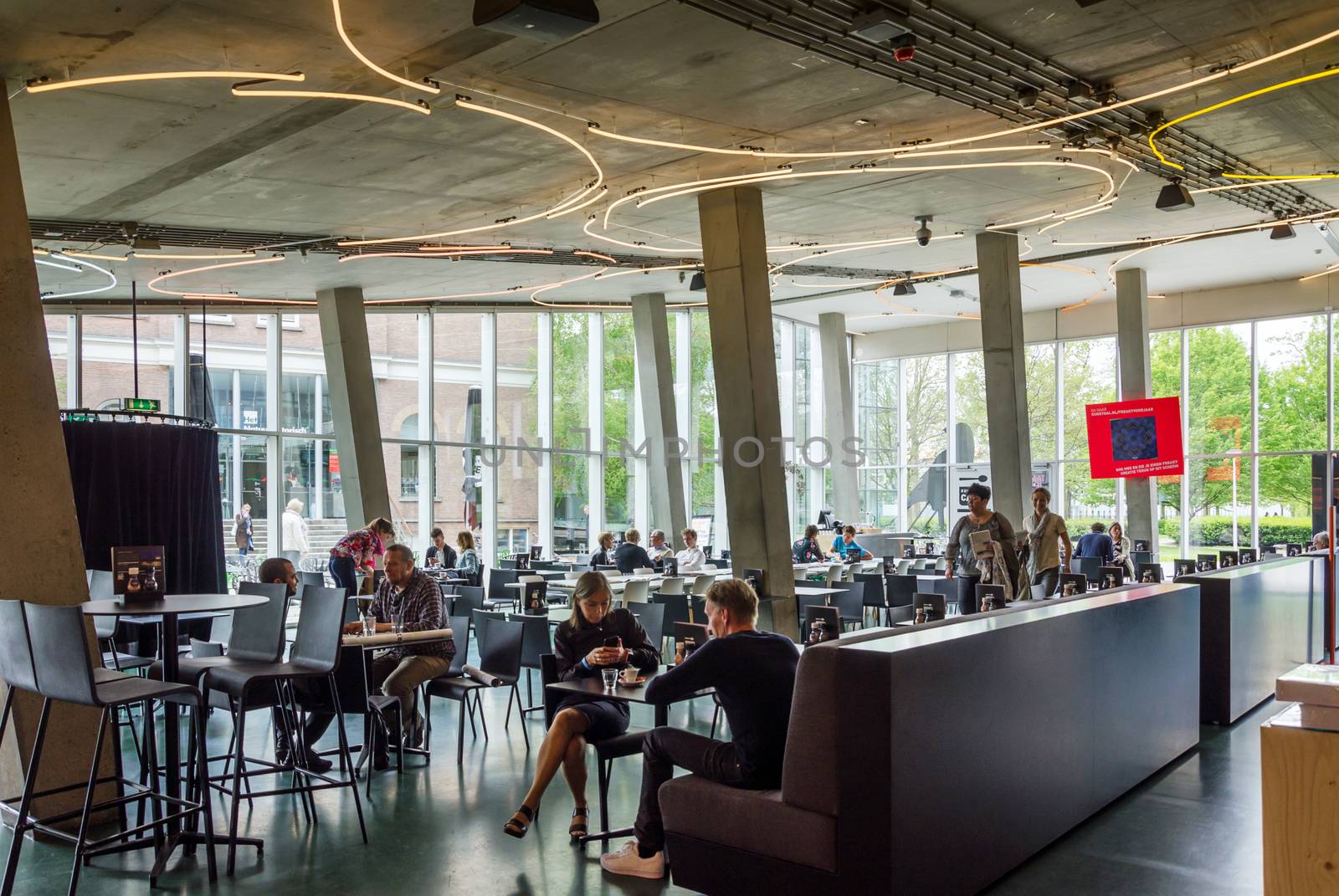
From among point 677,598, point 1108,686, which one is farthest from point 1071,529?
point 1108,686

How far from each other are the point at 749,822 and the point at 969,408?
2094cm

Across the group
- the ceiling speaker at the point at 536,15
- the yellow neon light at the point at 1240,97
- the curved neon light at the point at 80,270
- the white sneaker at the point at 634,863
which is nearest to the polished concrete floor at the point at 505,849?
the white sneaker at the point at 634,863

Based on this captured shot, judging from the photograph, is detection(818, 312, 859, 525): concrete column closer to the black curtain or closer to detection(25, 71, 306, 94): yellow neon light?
the black curtain

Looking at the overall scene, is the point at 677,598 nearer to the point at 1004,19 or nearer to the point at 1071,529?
the point at 1004,19

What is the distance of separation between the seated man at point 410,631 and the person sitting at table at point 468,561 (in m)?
5.70

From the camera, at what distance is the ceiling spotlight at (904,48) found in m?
6.93

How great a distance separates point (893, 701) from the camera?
390 centimetres

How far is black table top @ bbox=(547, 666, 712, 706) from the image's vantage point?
16.0ft

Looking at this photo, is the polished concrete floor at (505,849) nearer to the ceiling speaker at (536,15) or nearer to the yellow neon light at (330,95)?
the ceiling speaker at (536,15)

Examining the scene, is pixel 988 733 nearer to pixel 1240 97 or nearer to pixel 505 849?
pixel 505 849

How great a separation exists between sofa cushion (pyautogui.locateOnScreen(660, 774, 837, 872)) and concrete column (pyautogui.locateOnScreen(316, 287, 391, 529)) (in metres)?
11.4

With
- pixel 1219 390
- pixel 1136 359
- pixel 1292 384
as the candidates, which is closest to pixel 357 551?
pixel 1136 359

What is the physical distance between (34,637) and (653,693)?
2532mm

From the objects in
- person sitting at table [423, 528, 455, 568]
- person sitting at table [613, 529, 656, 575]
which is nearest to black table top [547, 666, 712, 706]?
person sitting at table [613, 529, 656, 575]
